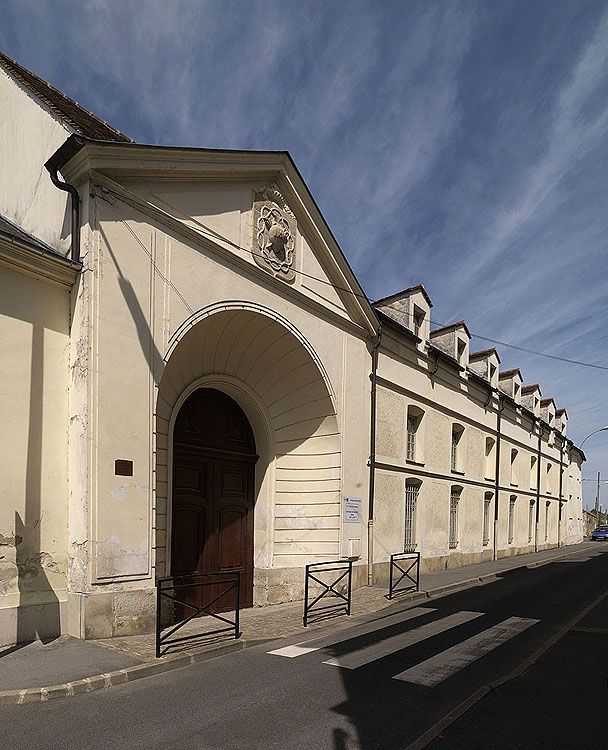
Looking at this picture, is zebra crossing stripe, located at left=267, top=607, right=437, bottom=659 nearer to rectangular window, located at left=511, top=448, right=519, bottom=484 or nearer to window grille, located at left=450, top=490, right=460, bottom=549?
window grille, located at left=450, top=490, right=460, bottom=549

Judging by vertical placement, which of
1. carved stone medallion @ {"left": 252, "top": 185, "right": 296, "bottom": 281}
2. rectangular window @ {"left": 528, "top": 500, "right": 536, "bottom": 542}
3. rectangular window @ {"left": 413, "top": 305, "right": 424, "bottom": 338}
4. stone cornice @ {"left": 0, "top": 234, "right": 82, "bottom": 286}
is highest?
carved stone medallion @ {"left": 252, "top": 185, "right": 296, "bottom": 281}

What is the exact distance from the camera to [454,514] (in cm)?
1734

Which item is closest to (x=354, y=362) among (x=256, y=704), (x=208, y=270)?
(x=208, y=270)

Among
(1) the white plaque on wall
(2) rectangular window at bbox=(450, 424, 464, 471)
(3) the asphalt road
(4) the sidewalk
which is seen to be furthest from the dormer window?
(3) the asphalt road

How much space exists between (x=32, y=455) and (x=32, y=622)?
183cm

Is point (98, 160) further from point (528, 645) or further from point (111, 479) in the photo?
point (528, 645)

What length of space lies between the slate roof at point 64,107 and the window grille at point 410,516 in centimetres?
1023

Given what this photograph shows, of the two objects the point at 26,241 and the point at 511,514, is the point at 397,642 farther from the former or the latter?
the point at 511,514

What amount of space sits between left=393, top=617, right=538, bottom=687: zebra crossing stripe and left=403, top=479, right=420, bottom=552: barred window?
18.9 ft

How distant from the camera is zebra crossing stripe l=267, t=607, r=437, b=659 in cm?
687

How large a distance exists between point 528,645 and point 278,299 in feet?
20.9

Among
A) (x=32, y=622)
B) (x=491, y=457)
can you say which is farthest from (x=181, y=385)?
(x=491, y=457)

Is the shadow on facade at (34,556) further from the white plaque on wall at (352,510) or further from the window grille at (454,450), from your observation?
the window grille at (454,450)

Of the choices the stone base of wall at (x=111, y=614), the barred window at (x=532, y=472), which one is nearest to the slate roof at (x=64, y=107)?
the stone base of wall at (x=111, y=614)
